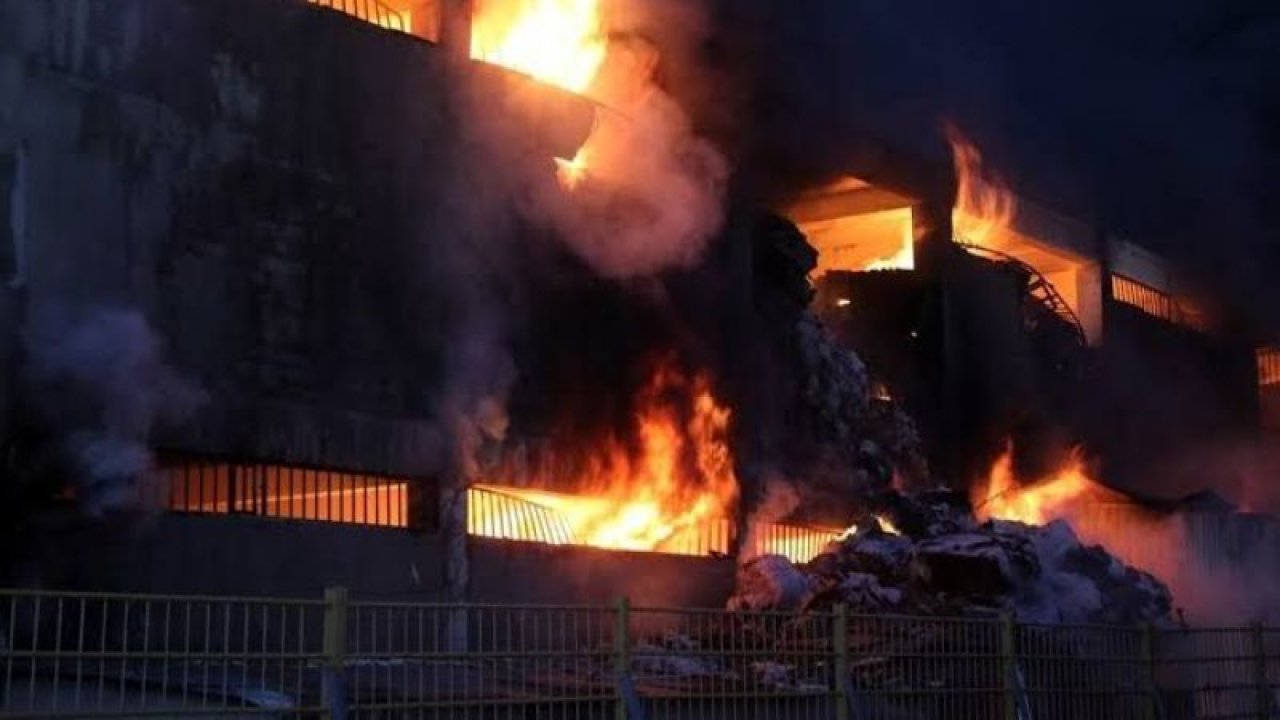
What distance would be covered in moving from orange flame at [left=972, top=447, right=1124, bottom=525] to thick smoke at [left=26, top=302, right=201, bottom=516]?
18627mm

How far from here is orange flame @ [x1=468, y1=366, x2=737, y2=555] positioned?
18.5 metres

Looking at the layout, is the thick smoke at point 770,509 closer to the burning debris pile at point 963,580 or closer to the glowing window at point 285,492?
the burning debris pile at point 963,580

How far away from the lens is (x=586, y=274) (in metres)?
18.9

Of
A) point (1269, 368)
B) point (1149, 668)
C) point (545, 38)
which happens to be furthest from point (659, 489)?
point (1269, 368)

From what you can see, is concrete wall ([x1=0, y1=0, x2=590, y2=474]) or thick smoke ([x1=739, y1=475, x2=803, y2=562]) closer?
concrete wall ([x1=0, y1=0, x2=590, y2=474])

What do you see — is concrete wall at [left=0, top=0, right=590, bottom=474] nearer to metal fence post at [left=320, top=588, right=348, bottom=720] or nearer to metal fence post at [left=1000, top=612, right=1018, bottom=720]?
metal fence post at [left=320, top=588, right=348, bottom=720]

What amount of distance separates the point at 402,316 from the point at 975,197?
717 inches

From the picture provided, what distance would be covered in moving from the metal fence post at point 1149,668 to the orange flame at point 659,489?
22.5ft

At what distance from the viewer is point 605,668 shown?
10.5 meters

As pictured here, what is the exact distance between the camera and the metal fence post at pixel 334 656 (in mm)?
7984

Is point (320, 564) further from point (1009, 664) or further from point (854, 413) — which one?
point (854, 413)

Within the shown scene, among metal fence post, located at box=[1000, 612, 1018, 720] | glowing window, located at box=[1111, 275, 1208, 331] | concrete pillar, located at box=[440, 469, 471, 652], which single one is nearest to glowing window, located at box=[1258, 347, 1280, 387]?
glowing window, located at box=[1111, 275, 1208, 331]

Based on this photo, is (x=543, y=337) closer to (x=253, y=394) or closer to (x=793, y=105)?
(x=253, y=394)

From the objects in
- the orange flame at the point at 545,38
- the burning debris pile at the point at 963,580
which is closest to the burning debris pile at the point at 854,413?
the burning debris pile at the point at 963,580
